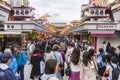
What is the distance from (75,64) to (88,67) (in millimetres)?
455

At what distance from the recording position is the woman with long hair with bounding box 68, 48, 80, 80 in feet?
28.0

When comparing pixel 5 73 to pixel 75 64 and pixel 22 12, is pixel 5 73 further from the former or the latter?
pixel 22 12

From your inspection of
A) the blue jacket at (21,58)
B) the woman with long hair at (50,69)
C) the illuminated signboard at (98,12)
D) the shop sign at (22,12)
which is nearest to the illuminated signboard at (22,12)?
the shop sign at (22,12)

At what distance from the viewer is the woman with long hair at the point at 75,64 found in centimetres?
852

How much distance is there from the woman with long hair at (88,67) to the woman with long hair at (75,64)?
0.81ft

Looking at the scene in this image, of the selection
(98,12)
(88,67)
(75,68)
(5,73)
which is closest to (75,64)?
(75,68)

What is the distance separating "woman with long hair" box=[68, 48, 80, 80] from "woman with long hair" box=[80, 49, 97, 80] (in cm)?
25

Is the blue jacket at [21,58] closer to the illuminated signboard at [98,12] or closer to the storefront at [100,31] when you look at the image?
the storefront at [100,31]

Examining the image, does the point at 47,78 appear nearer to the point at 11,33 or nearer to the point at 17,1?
the point at 11,33

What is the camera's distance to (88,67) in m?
8.38

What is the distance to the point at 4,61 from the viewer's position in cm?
629

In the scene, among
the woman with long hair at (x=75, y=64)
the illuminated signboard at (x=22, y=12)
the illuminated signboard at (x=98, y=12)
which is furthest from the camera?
the illuminated signboard at (x=22, y=12)

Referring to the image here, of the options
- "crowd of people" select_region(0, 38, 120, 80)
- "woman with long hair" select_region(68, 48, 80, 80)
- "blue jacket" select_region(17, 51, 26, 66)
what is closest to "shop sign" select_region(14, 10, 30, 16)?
"crowd of people" select_region(0, 38, 120, 80)

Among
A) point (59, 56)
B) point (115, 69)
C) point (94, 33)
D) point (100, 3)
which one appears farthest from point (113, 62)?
point (100, 3)
